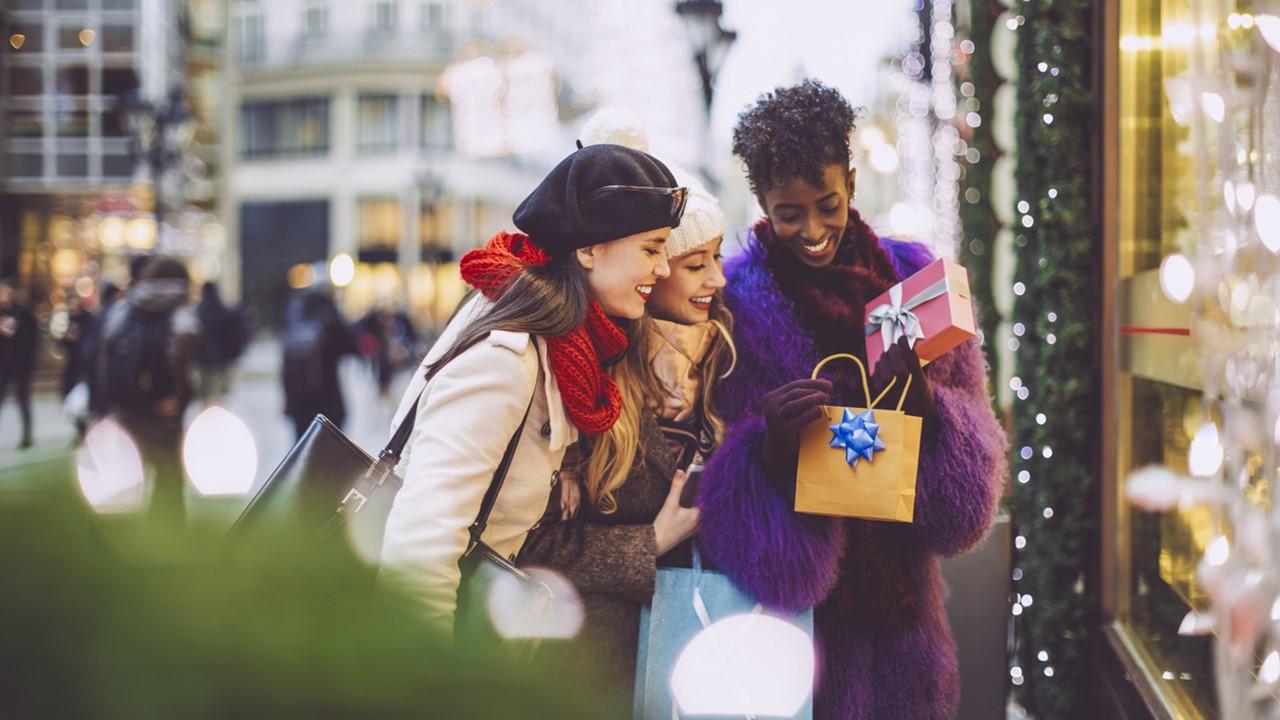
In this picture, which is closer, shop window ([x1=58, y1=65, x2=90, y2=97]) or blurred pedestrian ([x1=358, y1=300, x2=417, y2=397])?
blurred pedestrian ([x1=358, y1=300, x2=417, y2=397])

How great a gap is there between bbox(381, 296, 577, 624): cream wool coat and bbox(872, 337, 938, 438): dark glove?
733 millimetres

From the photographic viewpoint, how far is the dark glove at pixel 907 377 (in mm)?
2361

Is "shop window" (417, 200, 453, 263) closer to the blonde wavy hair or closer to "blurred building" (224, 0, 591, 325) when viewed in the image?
"blurred building" (224, 0, 591, 325)

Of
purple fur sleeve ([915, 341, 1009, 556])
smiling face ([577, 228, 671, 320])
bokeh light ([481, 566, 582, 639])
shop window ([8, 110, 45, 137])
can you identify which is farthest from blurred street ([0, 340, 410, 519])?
shop window ([8, 110, 45, 137])

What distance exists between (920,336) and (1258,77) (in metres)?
1.02

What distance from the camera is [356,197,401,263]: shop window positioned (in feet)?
144

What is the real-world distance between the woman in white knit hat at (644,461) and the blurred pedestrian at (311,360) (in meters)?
6.82

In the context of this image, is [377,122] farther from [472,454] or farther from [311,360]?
[472,454]

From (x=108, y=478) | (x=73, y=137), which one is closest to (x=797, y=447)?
(x=108, y=478)

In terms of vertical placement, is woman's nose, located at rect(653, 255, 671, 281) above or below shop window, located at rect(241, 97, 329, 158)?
below

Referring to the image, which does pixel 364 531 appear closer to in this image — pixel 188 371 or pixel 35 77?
pixel 188 371

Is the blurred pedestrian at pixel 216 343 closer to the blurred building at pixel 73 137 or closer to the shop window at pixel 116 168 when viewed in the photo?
the blurred building at pixel 73 137

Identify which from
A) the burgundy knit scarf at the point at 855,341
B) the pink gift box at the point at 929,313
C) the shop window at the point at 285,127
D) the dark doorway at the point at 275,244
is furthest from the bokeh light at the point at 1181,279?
the shop window at the point at 285,127

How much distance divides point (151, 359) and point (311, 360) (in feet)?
7.62
